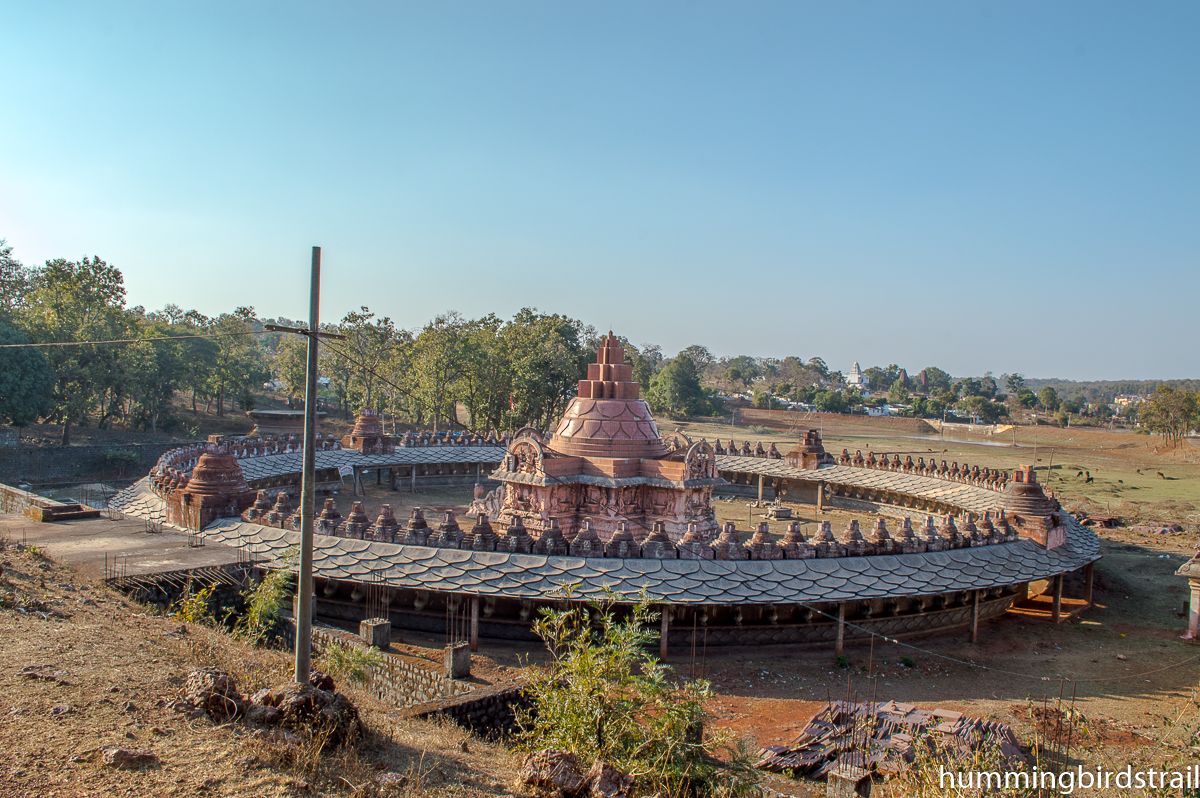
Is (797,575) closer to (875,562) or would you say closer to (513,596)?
(875,562)

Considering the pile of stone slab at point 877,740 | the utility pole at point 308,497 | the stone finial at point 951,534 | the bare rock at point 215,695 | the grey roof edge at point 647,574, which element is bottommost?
the pile of stone slab at point 877,740

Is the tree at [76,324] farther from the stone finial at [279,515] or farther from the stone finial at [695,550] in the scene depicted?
the stone finial at [695,550]

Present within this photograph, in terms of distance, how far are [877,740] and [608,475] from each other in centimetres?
1411

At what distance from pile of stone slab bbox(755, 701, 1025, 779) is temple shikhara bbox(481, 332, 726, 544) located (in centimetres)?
1172

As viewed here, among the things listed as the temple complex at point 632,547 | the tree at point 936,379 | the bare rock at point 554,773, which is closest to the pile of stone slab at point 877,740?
the temple complex at point 632,547

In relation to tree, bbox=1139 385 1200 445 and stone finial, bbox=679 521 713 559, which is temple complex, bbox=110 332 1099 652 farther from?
tree, bbox=1139 385 1200 445

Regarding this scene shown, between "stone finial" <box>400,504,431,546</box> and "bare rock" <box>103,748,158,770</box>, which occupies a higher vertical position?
"stone finial" <box>400,504,431,546</box>

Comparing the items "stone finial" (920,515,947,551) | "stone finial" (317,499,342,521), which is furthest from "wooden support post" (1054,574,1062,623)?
"stone finial" (317,499,342,521)

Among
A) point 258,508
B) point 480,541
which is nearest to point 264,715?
point 480,541

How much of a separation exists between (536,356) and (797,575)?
34473mm

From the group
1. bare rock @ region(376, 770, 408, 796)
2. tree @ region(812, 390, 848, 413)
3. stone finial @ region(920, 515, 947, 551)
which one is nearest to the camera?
bare rock @ region(376, 770, 408, 796)

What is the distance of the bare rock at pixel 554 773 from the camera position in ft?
29.0

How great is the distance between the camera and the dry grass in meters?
7.66

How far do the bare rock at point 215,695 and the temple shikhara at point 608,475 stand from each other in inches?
611
